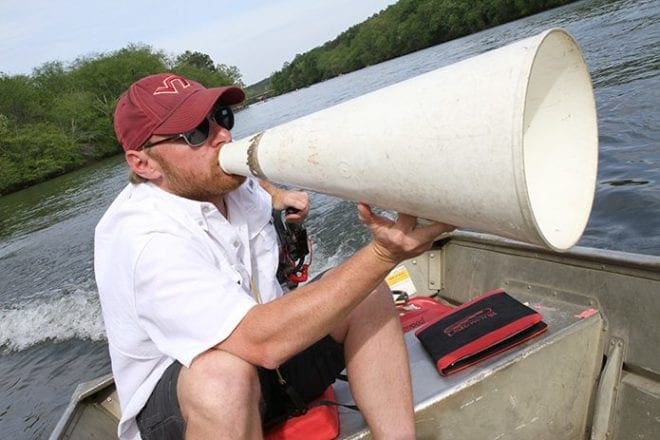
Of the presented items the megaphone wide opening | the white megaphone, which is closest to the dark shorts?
the white megaphone

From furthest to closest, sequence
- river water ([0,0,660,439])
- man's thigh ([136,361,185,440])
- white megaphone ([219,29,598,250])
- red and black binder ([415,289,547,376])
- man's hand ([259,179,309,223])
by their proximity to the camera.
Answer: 1. river water ([0,0,660,439])
2. man's hand ([259,179,309,223])
3. red and black binder ([415,289,547,376])
4. man's thigh ([136,361,185,440])
5. white megaphone ([219,29,598,250])

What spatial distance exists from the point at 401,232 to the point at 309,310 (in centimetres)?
45

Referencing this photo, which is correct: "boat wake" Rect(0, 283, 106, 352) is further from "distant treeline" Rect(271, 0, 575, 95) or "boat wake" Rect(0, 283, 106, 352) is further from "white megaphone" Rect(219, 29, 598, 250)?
"distant treeline" Rect(271, 0, 575, 95)

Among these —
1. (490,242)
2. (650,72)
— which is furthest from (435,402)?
(650,72)

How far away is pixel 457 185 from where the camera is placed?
1.23 metres

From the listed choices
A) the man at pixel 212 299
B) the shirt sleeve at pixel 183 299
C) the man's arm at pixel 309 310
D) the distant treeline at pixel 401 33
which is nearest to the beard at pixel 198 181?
the man at pixel 212 299

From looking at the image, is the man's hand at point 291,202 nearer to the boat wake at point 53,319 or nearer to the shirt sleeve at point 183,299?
the shirt sleeve at point 183,299

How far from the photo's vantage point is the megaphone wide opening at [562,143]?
Answer: 4.45 ft

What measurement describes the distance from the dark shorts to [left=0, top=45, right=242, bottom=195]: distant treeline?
1763 inches

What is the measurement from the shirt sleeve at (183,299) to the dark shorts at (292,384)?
34cm

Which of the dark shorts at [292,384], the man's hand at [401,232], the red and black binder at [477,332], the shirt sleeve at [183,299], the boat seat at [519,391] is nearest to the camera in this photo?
the man's hand at [401,232]

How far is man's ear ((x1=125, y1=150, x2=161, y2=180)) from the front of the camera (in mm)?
2412

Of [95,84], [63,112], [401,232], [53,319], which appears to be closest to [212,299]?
[401,232]

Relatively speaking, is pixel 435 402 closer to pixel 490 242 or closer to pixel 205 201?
pixel 205 201
